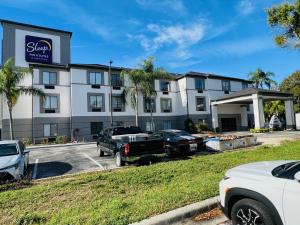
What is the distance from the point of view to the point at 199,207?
16.8 feet

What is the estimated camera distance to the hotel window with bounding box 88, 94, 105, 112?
3125cm

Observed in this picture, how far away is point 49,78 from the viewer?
99.6 ft

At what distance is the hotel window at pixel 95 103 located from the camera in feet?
103

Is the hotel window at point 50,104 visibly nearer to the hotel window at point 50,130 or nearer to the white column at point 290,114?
the hotel window at point 50,130

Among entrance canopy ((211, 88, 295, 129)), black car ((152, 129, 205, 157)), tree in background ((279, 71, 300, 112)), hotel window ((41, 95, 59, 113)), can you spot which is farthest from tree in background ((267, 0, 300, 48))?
tree in background ((279, 71, 300, 112))

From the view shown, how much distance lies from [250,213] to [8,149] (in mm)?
9765

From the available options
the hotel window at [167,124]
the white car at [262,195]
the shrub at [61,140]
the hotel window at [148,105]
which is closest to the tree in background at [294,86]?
the hotel window at [167,124]

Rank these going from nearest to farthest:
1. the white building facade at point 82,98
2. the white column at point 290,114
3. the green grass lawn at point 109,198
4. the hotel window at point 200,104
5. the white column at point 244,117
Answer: the green grass lawn at point 109,198 → the white building facade at point 82,98 → the white column at point 290,114 → the hotel window at point 200,104 → the white column at point 244,117

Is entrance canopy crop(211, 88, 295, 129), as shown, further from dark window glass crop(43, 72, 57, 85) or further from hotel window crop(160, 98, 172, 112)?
dark window glass crop(43, 72, 57, 85)

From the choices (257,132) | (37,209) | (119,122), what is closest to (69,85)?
(119,122)

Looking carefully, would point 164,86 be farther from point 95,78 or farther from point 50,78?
point 50,78

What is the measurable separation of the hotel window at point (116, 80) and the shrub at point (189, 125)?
1054 centimetres

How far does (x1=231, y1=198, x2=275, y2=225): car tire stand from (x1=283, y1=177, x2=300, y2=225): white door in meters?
0.28

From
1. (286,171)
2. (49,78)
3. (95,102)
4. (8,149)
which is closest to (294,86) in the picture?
(95,102)
